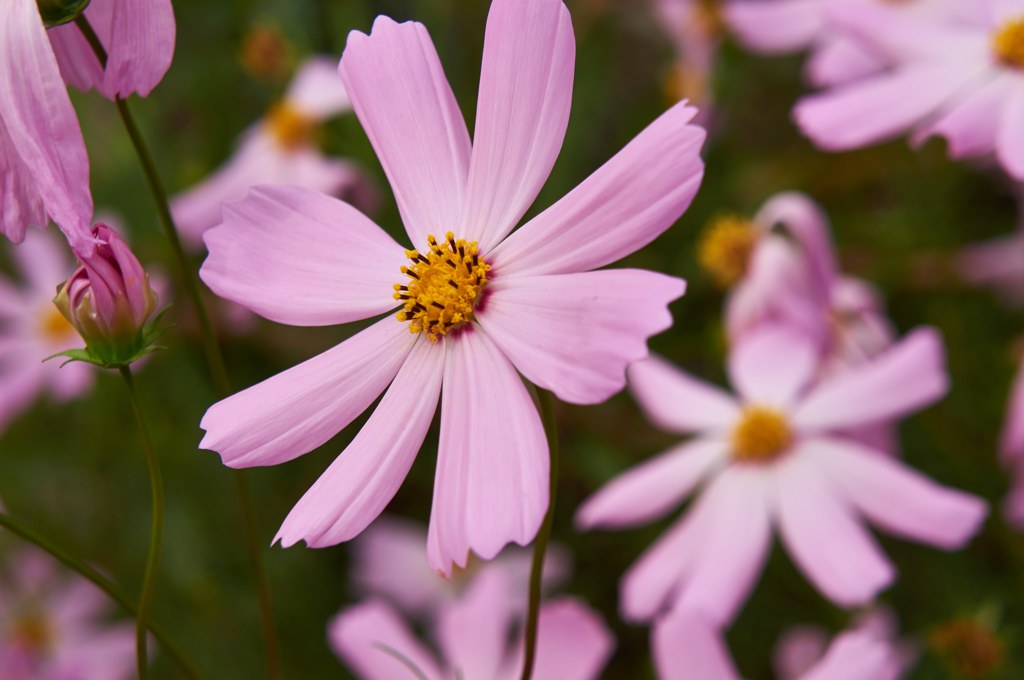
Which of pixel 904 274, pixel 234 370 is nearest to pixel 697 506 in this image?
pixel 904 274

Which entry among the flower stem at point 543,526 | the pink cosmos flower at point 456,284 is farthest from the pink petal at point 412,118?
the flower stem at point 543,526

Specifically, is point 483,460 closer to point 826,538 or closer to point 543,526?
point 543,526

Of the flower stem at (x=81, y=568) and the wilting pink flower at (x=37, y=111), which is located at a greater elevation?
the wilting pink flower at (x=37, y=111)

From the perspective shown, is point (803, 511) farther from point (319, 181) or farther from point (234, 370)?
point (234, 370)

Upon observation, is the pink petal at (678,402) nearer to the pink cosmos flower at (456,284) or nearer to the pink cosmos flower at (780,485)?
the pink cosmos flower at (780,485)

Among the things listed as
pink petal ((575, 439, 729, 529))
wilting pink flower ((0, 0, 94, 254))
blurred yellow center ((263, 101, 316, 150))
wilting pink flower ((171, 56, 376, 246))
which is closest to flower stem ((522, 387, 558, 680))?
wilting pink flower ((0, 0, 94, 254))

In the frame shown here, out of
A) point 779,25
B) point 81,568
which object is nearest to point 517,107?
point 81,568
